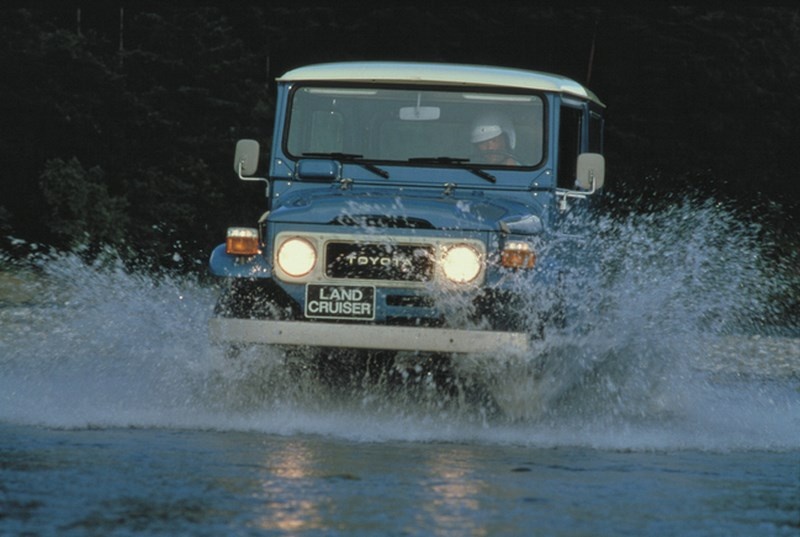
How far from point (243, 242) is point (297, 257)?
0.35 meters

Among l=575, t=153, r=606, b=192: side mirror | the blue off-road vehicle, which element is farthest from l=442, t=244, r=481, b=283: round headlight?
l=575, t=153, r=606, b=192: side mirror

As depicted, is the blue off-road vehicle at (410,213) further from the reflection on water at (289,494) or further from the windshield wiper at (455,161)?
the reflection on water at (289,494)

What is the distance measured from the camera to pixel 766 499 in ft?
26.8

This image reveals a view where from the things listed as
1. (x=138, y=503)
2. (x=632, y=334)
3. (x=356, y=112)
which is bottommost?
(x=138, y=503)

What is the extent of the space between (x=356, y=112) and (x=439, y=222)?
1737 millimetres

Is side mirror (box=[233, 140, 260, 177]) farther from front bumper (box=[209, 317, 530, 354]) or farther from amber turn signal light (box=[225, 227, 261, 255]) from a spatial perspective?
front bumper (box=[209, 317, 530, 354])

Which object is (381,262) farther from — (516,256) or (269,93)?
(269,93)

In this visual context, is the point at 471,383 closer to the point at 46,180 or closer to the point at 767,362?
the point at 767,362

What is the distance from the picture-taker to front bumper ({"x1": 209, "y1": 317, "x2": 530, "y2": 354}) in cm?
1027

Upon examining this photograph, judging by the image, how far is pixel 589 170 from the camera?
11.8 meters

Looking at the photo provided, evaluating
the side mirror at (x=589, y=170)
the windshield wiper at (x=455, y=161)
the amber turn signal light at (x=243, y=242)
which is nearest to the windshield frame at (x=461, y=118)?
the windshield wiper at (x=455, y=161)

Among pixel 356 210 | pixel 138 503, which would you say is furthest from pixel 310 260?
pixel 138 503

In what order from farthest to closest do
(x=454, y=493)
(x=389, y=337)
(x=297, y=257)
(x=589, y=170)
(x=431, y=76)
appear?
1. (x=431, y=76)
2. (x=589, y=170)
3. (x=297, y=257)
4. (x=389, y=337)
5. (x=454, y=493)

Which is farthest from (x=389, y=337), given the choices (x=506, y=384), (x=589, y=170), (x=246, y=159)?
(x=246, y=159)
